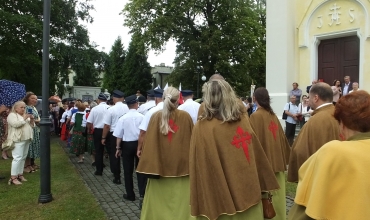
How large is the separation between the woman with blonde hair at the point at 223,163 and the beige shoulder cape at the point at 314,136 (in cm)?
100

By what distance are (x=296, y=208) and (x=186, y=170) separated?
8.46ft

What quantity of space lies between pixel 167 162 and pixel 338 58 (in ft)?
36.2

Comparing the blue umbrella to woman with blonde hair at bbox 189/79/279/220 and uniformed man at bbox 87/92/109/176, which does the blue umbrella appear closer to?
uniformed man at bbox 87/92/109/176

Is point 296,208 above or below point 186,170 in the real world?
above

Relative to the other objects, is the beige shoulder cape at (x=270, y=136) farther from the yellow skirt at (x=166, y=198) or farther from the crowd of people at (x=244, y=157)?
the yellow skirt at (x=166, y=198)

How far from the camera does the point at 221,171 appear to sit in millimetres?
2945

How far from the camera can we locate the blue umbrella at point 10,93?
28.1 ft

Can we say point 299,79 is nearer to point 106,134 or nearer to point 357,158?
point 106,134

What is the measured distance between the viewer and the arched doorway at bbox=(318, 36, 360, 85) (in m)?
12.6

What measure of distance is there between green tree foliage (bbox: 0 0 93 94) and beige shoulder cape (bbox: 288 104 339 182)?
1652cm

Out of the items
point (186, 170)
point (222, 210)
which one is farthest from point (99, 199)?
point (222, 210)

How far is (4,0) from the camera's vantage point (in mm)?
17875

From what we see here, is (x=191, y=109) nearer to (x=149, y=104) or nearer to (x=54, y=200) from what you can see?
(x=149, y=104)

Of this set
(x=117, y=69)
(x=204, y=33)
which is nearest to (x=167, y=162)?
(x=204, y=33)
